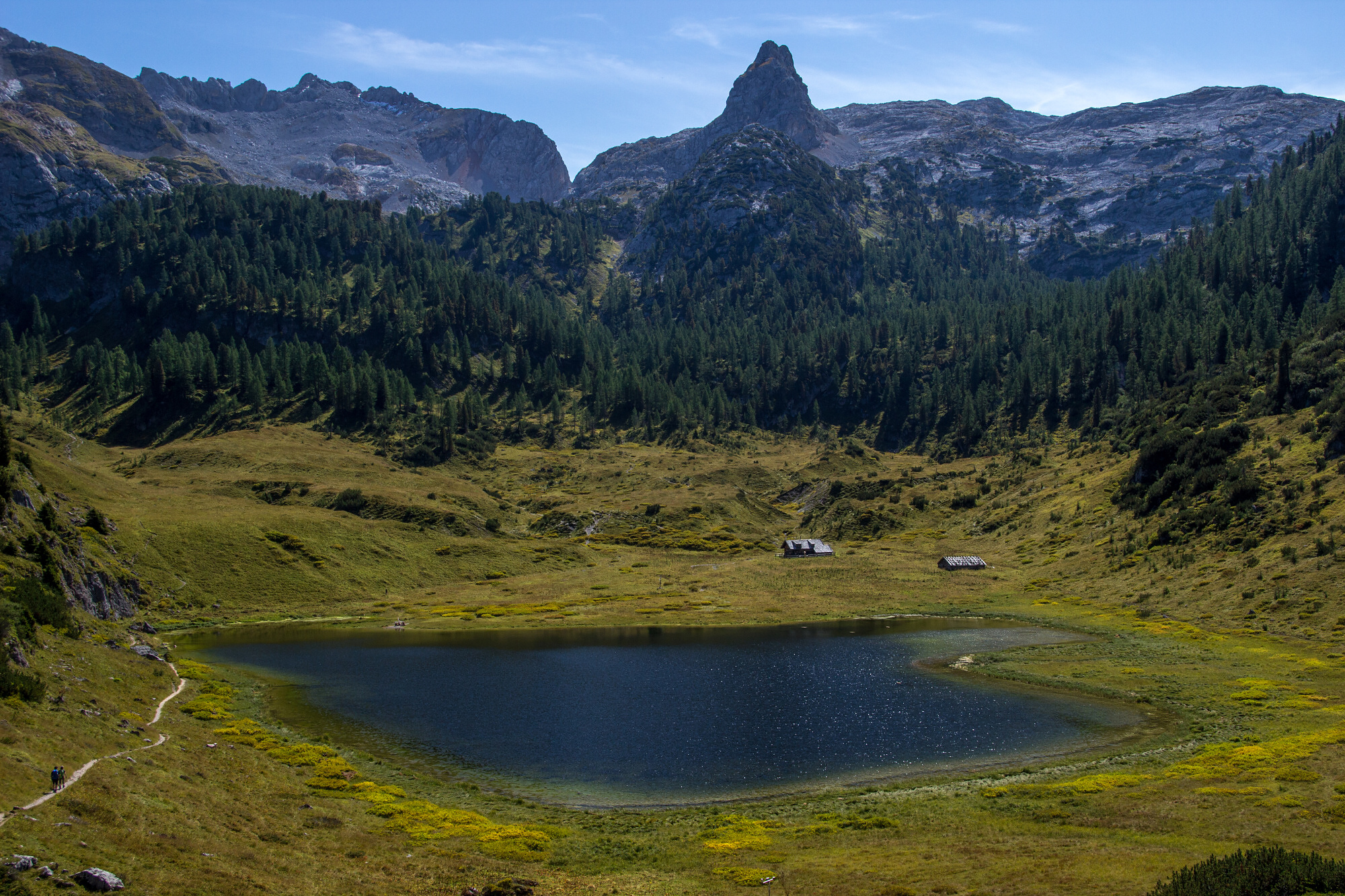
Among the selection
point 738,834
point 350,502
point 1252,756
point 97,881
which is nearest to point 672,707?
point 738,834

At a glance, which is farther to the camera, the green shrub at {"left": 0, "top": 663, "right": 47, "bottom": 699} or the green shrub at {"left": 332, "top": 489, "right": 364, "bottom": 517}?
the green shrub at {"left": 332, "top": 489, "right": 364, "bottom": 517}

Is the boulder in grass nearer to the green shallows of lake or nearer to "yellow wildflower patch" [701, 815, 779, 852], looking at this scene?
"yellow wildflower patch" [701, 815, 779, 852]

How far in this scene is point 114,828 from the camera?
104 ft

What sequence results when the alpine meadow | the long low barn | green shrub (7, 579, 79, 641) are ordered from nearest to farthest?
the alpine meadow, green shrub (7, 579, 79, 641), the long low barn

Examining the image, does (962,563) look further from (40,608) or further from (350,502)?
(40,608)

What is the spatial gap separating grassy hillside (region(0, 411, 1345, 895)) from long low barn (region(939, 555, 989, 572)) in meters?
3.45

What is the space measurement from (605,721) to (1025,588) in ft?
293

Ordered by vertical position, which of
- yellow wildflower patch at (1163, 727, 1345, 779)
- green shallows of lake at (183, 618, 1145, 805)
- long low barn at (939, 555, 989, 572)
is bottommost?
long low barn at (939, 555, 989, 572)

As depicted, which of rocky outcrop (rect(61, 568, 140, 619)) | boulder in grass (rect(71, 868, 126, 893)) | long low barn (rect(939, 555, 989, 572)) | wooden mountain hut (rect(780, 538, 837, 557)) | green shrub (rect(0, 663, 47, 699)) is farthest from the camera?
wooden mountain hut (rect(780, 538, 837, 557))

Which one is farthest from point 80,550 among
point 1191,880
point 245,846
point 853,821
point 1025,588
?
point 1025,588

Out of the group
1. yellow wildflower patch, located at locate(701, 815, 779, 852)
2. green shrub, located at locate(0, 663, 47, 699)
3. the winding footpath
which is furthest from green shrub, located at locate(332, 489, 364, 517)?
yellow wildflower patch, located at locate(701, 815, 779, 852)

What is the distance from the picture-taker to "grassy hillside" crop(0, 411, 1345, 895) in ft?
120

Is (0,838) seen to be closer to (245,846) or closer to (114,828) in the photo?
(114,828)

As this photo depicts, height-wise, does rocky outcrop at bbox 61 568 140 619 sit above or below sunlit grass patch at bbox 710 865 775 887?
below
